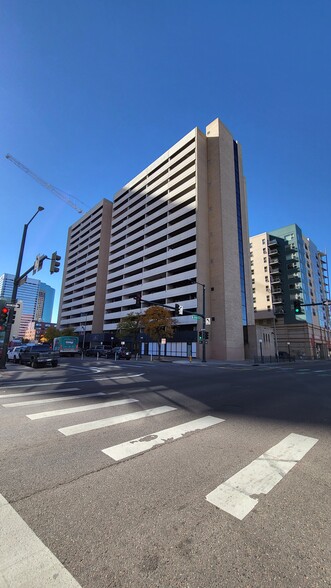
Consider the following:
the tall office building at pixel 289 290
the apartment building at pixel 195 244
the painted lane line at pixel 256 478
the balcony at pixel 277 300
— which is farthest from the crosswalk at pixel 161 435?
the balcony at pixel 277 300

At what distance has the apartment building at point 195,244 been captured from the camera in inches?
1871

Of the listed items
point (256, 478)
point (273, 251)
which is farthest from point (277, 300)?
point (256, 478)

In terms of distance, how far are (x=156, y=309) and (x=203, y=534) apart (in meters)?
39.8

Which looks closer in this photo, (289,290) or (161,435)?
(161,435)

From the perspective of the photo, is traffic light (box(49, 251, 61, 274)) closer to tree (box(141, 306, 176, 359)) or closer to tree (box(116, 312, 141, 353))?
tree (box(141, 306, 176, 359))

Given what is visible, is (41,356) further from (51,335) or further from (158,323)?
(51,335)

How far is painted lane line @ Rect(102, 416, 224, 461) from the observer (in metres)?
4.34

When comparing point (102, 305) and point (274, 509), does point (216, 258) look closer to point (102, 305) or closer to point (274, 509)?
point (102, 305)

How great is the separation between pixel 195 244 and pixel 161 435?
46824 mm

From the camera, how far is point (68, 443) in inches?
187

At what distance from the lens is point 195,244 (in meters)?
50.0

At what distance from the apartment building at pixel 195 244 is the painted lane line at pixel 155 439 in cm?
3373

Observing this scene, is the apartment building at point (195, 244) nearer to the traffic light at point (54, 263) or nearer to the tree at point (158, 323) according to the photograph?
the tree at point (158, 323)

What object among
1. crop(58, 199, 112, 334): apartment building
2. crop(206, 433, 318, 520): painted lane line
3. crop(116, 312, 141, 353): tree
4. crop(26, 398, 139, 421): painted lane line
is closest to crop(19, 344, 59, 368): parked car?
crop(26, 398, 139, 421): painted lane line
